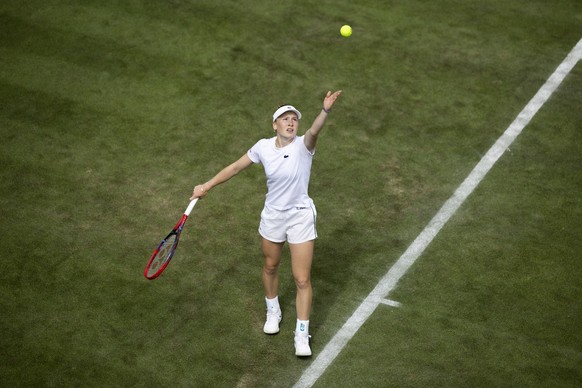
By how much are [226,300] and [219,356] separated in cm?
91

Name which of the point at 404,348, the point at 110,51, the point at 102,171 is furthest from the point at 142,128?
the point at 404,348

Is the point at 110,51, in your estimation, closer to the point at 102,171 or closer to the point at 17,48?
the point at 17,48

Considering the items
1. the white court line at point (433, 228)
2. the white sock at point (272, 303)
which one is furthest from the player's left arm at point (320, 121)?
the white court line at point (433, 228)

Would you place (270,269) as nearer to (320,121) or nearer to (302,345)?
(302,345)

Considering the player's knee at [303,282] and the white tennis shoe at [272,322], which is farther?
the white tennis shoe at [272,322]

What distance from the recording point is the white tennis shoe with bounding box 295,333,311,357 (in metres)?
9.98

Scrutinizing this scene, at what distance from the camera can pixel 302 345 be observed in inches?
394

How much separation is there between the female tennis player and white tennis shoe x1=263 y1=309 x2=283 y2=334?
35 cm

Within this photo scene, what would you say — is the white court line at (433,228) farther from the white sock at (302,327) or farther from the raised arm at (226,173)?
the raised arm at (226,173)

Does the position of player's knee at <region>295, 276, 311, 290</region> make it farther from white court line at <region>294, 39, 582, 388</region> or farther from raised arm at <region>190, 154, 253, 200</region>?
raised arm at <region>190, 154, 253, 200</region>

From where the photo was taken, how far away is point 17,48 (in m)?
15.0

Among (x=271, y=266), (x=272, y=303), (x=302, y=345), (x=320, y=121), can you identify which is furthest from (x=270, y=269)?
(x=320, y=121)

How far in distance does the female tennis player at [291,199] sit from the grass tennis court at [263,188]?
2.44ft

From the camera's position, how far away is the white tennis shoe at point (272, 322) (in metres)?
10.3
